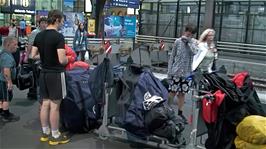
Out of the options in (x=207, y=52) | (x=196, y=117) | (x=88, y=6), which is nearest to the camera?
(x=196, y=117)

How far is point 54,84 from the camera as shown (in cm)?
535

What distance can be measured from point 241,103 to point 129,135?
1.71 m

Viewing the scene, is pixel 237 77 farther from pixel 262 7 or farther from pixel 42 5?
pixel 42 5

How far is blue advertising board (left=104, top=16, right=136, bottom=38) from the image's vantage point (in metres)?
19.0

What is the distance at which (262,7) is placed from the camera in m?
17.6

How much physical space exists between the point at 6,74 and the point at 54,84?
1.25 metres

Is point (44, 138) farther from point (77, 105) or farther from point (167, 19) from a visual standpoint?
point (167, 19)

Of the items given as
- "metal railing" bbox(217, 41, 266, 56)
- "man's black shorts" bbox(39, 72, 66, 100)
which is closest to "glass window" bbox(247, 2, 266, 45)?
"metal railing" bbox(217, 41, 266, 56)

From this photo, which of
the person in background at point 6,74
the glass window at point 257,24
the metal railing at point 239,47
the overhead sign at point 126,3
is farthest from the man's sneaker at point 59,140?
the overhead sign at point 126,3

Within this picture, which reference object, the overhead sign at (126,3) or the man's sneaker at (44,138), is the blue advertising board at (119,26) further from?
the man's sneaker at (44,138)

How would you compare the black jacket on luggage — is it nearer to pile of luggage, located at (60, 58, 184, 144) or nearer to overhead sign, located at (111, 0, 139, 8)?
pile of luggage, located at (60, 58, 184, 144)

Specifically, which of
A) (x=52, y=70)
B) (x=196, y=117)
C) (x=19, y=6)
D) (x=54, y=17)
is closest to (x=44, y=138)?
(x=52, y=70)

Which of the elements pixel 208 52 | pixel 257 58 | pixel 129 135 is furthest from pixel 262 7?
pixel 129 135

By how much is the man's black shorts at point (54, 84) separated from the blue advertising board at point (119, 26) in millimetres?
13763
